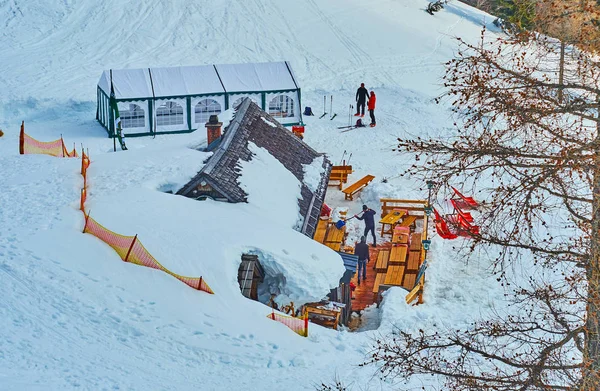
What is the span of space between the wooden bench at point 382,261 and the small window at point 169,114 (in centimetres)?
1155

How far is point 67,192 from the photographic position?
18.2 metres

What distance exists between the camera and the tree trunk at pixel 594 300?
721cm

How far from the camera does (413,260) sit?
63.0 feet

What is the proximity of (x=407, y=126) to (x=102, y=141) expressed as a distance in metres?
10.5

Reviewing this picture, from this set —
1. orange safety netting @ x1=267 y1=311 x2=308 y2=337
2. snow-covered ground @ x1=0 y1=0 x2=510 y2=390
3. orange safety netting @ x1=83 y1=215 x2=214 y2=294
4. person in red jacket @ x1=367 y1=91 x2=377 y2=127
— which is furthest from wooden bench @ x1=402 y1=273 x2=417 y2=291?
person in red jacket @ x1=367 y1=91 x2=377 y2=127

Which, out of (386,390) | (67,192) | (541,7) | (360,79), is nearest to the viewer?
(541,7)

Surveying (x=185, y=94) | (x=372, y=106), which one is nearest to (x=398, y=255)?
(x=185, y=94)

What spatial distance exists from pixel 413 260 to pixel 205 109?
12.4m

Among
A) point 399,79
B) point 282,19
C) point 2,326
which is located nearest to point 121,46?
point 282,19

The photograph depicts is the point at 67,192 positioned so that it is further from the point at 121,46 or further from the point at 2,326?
the point at 121,46

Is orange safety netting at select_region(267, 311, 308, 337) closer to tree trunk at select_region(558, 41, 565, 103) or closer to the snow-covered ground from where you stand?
the snow-covered ground

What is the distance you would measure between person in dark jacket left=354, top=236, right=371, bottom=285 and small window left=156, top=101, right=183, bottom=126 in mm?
12175

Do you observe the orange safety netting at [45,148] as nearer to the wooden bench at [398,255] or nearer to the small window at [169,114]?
the small window at [169,114]

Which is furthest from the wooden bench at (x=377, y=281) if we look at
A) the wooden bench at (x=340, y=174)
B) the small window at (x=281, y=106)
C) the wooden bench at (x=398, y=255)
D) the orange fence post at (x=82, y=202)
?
the small window at (x=281, y=106)
